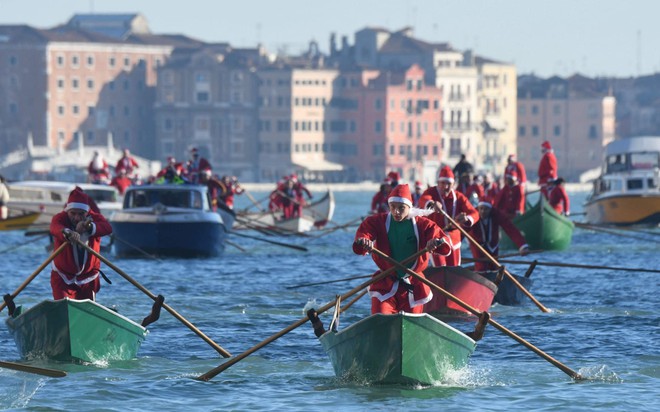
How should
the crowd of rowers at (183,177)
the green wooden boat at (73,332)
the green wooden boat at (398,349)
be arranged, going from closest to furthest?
1. the green wooden boat at (398,349)
2. the green wooden boat at (73,332)
3. the crowd of rowers at (183,177)

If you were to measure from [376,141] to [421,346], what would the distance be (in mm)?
154502

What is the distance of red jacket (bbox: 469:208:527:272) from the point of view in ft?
84.1

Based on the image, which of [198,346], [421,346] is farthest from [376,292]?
[198,346]

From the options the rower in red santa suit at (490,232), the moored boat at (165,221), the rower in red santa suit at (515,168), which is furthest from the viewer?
the rower in red santa suit at (515,168)

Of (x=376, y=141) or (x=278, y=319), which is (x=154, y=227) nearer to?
(x=278, y=319)

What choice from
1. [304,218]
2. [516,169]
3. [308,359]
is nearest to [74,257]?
[308,359]

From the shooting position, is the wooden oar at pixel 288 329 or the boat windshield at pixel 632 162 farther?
the boat windshield at pixel 632 162

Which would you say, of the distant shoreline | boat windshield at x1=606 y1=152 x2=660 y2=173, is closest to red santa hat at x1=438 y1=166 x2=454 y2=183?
boat windshield at x1=606 y1=152 x2=660 y2=173

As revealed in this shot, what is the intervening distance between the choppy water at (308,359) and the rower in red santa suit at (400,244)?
863 millimetres

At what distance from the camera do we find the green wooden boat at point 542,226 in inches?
1626

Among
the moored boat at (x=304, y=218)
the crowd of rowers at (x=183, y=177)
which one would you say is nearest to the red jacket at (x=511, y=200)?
the crowd of rowers at (x=183, y=177)

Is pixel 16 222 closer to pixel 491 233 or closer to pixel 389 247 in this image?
pixel 491 233

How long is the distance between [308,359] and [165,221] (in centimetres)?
1696

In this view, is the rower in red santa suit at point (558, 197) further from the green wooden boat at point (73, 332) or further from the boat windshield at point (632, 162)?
the green wooden boat at point (73, 332)
